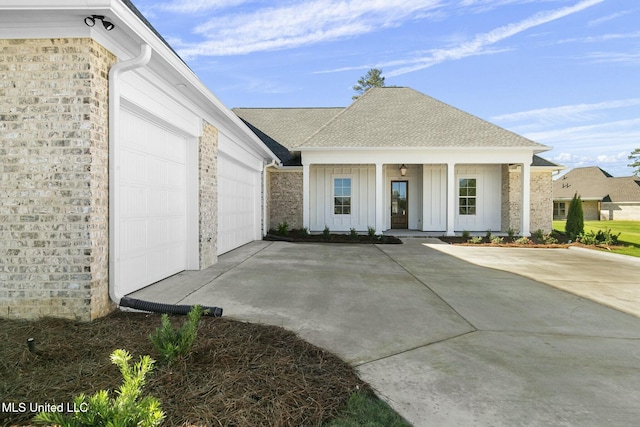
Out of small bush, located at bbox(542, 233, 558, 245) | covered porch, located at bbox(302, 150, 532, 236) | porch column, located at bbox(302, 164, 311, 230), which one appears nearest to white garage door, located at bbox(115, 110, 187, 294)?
porch column, located at bbox(302, 164, 311, 230)

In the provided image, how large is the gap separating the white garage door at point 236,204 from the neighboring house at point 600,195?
32877 millimetres

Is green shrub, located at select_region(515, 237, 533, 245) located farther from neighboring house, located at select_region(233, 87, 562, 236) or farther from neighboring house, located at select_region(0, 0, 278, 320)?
neighboring house, located at select_region(0, 0, 278, 320)

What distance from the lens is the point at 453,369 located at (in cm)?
298

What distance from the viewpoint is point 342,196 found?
52.8 ft

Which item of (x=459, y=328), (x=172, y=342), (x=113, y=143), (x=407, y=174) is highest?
(x=407, y=174)

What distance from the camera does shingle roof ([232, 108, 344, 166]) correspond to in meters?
16.4

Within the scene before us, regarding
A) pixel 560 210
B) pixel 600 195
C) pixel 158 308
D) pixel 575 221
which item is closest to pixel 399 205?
pixel 575 221

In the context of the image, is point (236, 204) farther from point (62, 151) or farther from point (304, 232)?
point (62, 151)

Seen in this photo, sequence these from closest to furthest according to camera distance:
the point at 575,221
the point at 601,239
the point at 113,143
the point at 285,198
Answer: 1. the point at 113,143
2. the point at 601,239
3. the point at 575,221
4. the point at 285,198

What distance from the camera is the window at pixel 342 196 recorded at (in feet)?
52.7

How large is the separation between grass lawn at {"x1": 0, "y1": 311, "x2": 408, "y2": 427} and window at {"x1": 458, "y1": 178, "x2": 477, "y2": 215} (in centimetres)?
1436

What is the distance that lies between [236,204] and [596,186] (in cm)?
4069

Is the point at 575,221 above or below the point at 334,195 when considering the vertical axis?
below

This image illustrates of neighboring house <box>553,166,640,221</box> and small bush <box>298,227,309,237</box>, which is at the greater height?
neighboring house <box>553,166,640,221</box>
